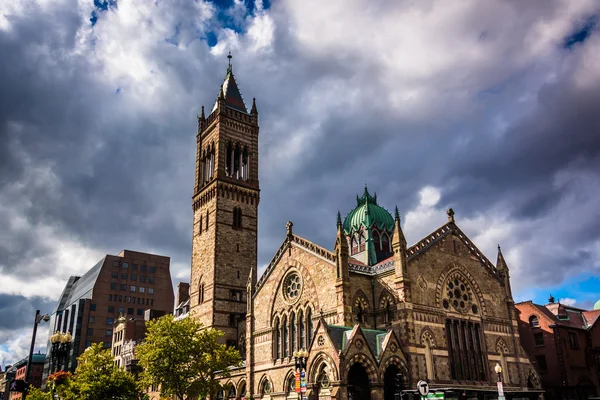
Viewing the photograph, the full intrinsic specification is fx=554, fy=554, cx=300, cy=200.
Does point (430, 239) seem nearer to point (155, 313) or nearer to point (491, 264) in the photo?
point (491, 264)

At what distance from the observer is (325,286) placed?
48.1 meters

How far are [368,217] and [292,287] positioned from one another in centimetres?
1835

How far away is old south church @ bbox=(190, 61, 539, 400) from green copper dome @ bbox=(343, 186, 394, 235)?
0.31 metres

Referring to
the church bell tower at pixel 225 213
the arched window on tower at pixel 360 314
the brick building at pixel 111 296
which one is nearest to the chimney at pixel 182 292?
the brick building at pixel 111 296

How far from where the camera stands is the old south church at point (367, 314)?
41594 millimetres

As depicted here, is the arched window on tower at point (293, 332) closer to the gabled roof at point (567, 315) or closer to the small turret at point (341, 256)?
the small turret at point (341, 256)

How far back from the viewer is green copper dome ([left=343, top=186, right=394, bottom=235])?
67.9 m

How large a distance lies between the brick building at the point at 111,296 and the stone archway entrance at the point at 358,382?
9164 centimetres

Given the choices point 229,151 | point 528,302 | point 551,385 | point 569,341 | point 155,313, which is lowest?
point 551,385

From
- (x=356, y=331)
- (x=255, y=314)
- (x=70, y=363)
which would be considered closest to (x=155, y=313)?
(x=70, y=363)

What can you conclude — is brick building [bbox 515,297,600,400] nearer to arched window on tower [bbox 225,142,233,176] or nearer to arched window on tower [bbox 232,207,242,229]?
arched window on tower [bbox 232,207,242,229]

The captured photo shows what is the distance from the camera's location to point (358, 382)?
138 feet

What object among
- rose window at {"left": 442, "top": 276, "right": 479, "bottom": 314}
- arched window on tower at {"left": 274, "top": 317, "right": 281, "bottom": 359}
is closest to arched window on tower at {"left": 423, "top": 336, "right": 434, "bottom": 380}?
rose window at {"left": 442, "top": 276, "right": 479, "bottom": 314}

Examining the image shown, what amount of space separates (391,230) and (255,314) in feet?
69.2
